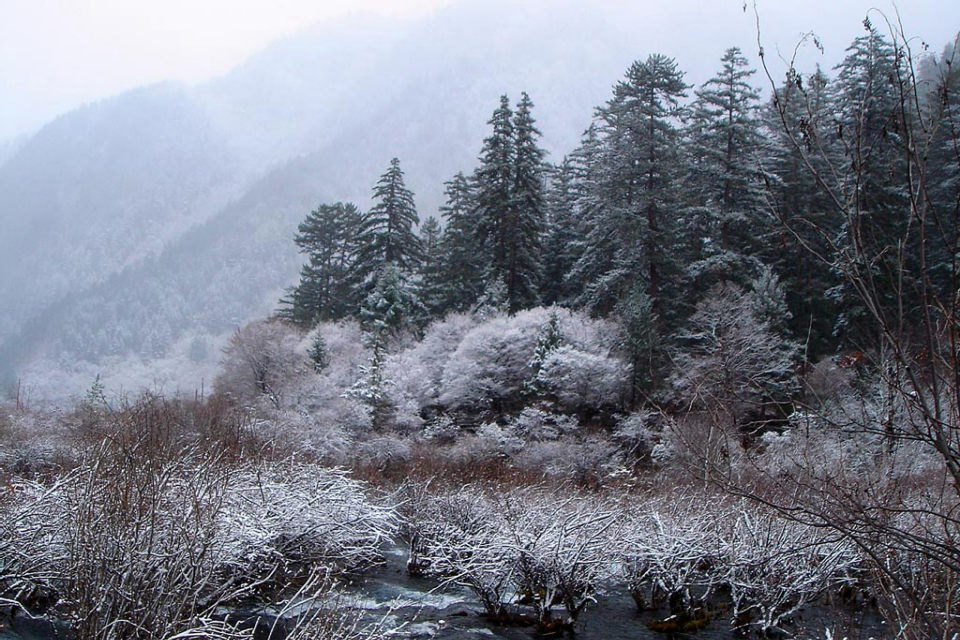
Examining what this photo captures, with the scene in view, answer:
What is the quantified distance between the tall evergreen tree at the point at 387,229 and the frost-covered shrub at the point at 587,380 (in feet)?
48.2

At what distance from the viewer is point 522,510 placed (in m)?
10.5

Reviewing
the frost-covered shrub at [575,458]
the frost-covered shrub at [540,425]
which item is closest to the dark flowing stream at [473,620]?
the frost-covered shrub at [575,458]

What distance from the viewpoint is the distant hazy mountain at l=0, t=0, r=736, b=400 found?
10500 centimetres

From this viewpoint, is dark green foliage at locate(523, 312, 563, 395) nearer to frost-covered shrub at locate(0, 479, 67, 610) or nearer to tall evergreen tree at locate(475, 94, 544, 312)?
tall evergreen tree at locate(475, 94, 544, 312)

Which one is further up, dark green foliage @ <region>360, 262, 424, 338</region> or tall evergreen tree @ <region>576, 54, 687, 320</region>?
tall evergreen tree @ <region>576, 54, 687, 320</region>

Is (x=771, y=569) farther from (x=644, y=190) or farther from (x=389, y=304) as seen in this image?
(x=389, y=304)

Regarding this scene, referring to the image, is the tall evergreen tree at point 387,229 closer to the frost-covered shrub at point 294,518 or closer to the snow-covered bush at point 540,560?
the frost-covered shrub at point 294,518

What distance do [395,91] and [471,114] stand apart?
3627 cm

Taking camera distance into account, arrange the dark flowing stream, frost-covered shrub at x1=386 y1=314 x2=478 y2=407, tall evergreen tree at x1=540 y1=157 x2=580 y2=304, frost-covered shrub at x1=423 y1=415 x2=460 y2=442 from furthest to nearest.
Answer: tall evergreen tree at x1=540 y1=157 x2=580 y2=304, frost-covered shrub at x1=386 y1=314 x2=478 y2=407, frost-covered shrub at x1=423 y1=415 x2=460 y2=442, the dark flowing stream

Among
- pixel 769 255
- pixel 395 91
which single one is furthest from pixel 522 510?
pixel 395 91

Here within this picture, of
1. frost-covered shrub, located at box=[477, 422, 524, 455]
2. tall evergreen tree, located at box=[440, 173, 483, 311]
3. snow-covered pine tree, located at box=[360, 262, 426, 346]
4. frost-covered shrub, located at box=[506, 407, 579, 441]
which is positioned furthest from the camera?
tall evergreen tree, located at box=[440, 173, 483, 311]

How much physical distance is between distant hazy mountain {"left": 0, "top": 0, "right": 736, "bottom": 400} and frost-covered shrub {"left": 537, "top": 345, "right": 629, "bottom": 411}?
77596mm

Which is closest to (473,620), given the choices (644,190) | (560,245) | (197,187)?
(644,190)

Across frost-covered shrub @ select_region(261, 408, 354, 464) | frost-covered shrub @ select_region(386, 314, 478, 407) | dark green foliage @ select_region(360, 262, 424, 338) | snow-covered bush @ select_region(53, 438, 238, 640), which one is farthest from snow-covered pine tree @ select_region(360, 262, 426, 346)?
snow-covered bush @ select_region(53, 438, 238, 640)
